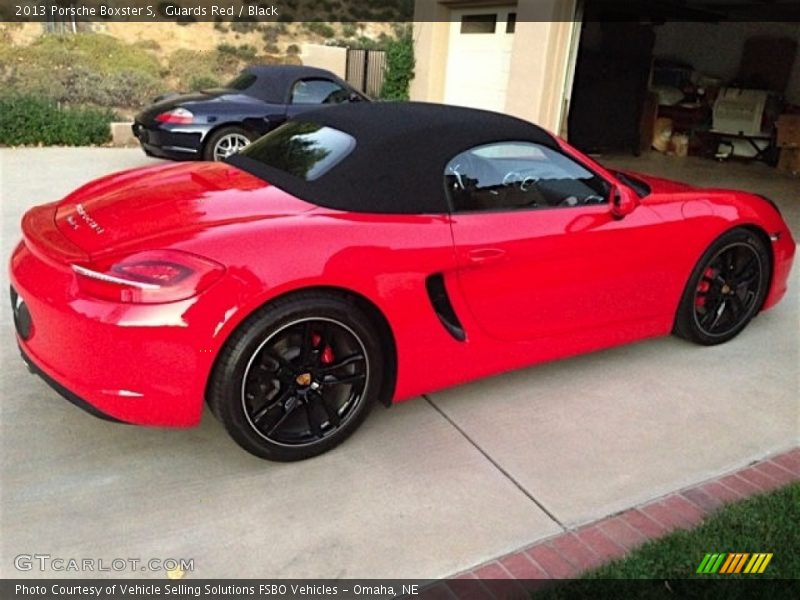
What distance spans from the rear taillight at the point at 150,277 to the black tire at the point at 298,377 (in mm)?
248

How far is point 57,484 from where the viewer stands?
266 centimetres

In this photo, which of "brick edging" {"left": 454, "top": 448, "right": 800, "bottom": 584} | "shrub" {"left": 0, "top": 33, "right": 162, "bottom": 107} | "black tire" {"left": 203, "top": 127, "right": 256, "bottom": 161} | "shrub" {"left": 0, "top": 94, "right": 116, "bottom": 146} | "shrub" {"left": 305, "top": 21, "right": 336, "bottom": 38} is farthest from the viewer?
"shrub" {"left": 305, "top": 21, "right": 336, "bottom": 38}

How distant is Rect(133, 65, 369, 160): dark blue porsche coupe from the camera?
805 centimetres

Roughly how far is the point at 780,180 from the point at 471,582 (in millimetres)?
11072

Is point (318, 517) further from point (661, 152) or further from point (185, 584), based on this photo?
point (661, 152)

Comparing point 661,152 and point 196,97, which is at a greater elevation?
point 196,97

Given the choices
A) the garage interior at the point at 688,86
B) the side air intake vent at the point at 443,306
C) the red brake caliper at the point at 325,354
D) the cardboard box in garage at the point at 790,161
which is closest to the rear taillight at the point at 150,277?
the red brake caliper at the point at 325,354

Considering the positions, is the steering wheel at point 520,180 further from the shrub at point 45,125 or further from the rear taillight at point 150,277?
the shrub at point 45,125

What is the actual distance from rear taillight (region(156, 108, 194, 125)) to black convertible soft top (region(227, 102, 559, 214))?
16.5 feet

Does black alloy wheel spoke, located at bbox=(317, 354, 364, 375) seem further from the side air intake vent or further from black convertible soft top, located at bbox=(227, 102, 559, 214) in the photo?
black convertible soft top, located at bbox=(227, 102, 559, 214)

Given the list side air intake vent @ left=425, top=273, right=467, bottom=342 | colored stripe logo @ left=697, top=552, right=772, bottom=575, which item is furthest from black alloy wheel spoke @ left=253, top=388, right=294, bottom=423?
colored stripe logo @ left=697, top=552, right=772, bottom=575

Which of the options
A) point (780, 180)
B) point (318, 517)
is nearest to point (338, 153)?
point (318, 517)

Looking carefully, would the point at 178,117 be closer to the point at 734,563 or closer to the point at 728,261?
the point at 728,261

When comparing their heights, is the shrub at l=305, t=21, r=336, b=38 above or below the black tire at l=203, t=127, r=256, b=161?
above
